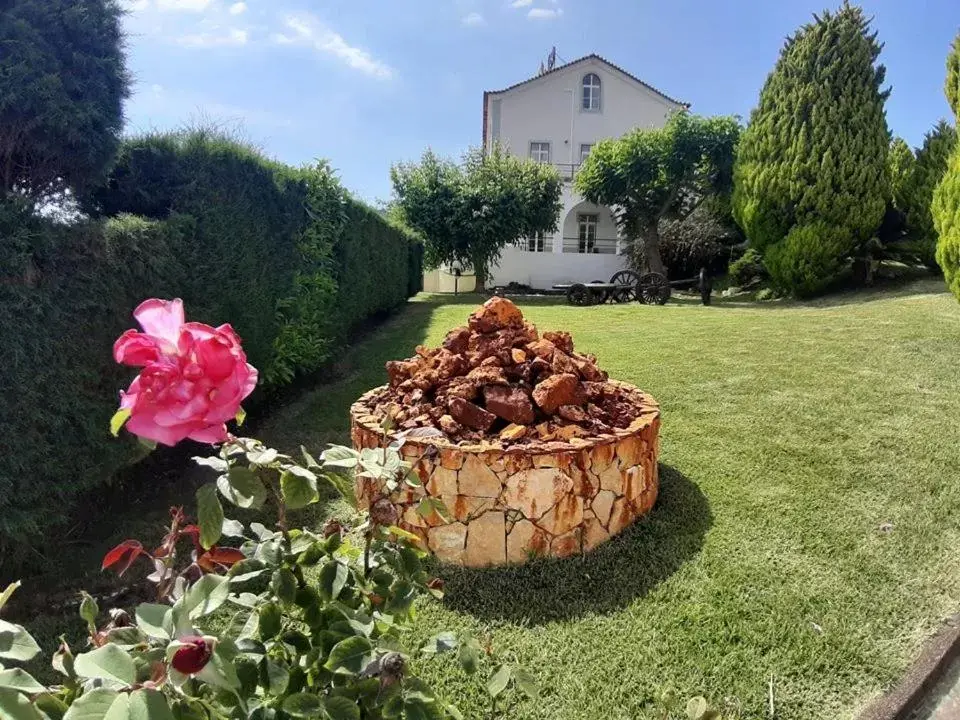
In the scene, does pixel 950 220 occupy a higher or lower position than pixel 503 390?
higher

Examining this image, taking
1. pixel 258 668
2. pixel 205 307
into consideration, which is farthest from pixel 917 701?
pixel 205 307

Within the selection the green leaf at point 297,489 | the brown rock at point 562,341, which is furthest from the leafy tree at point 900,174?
the green leaf at point 297,489

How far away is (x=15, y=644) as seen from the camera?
780 mm

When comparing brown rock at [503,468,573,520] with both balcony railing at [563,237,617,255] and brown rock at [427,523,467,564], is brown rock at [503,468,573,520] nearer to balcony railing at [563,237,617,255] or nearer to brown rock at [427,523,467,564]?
brown rock at [427,523,467,564]

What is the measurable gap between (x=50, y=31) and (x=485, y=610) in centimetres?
327

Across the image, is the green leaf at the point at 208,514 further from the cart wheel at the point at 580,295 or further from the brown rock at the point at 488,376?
the cart wheel at the point at 580,295

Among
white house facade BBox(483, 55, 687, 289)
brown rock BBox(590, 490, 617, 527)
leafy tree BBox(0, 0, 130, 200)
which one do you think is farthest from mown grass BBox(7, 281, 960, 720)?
white house facade BBox(483, 55, 687, 289)

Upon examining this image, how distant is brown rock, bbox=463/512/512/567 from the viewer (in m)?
2.70

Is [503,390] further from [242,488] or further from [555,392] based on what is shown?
[242,488]

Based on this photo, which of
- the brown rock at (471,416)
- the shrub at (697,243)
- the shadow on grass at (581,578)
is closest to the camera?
the shadow on grass at (581,578)

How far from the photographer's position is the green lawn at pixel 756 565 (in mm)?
2098

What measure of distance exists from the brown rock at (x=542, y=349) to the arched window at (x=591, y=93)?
863 inches

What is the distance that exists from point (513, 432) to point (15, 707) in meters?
2.25

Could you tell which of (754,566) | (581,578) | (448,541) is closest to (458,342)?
(448,541)
